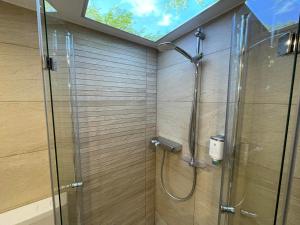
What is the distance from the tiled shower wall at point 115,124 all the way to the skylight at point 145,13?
0.57ft

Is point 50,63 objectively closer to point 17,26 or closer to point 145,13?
point 17,26

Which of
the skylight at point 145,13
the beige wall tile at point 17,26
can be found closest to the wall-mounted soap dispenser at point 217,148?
the skylight at point 145,13

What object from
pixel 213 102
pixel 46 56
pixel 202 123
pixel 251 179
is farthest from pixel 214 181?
pixel 46 56

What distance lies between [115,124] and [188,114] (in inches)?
23.4

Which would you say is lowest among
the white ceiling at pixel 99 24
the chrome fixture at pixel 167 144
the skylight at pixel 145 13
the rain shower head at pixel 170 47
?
the chrome fixture at pixel 167 144

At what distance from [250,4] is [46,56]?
101 centimetres

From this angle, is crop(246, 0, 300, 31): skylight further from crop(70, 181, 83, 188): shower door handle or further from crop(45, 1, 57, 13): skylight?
crop(70, 181, 83, 188): shower door handle

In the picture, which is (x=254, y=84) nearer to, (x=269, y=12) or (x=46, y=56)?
(x=269, y=12)

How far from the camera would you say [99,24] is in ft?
3.16

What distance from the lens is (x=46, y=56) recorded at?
2.23 feet

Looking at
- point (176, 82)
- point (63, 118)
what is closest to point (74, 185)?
point (63, 118)

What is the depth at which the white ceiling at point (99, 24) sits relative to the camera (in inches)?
29.9

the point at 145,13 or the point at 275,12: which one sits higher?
the point at 145,13

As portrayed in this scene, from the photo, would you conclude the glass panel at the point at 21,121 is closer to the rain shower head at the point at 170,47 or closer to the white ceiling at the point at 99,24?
the white ceiling at the point at 99,24
